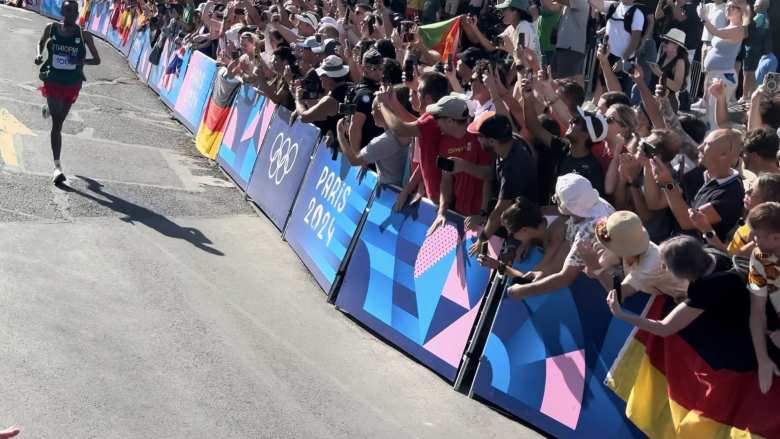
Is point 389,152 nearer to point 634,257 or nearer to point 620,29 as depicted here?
point 634,257

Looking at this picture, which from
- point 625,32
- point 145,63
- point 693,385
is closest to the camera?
point 693,385

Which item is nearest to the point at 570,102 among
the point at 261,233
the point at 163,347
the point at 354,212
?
the point at 354,212

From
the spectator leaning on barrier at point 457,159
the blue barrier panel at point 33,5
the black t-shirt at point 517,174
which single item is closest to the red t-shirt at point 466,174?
the spectator leaning on barrier at point 457,159

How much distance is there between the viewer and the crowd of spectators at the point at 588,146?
561 centimetres

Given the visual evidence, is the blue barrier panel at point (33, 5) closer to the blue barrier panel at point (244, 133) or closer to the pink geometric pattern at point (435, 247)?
the blue barrier panel at point (244, 133)

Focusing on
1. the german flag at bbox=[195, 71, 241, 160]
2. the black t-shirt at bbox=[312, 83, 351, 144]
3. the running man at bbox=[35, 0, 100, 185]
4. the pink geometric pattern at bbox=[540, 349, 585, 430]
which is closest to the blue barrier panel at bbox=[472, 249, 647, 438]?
the pink geometric pattern at bbox=[540, 349, 585, 430]

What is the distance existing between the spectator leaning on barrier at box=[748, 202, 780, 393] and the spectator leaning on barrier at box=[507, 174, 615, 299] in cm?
111

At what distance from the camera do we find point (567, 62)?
11.7m

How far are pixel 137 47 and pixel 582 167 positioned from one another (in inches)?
757

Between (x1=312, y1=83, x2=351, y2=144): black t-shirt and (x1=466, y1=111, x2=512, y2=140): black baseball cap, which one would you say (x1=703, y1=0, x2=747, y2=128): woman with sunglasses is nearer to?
(x1=312, y1=83, x2=351, y2=144): black t-shirt

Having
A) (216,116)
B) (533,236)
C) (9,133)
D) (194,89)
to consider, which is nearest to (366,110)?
(533,236)

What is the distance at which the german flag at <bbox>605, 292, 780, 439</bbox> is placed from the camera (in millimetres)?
5500

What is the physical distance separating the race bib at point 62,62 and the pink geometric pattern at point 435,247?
6.72 m

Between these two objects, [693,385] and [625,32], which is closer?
[693,385]
